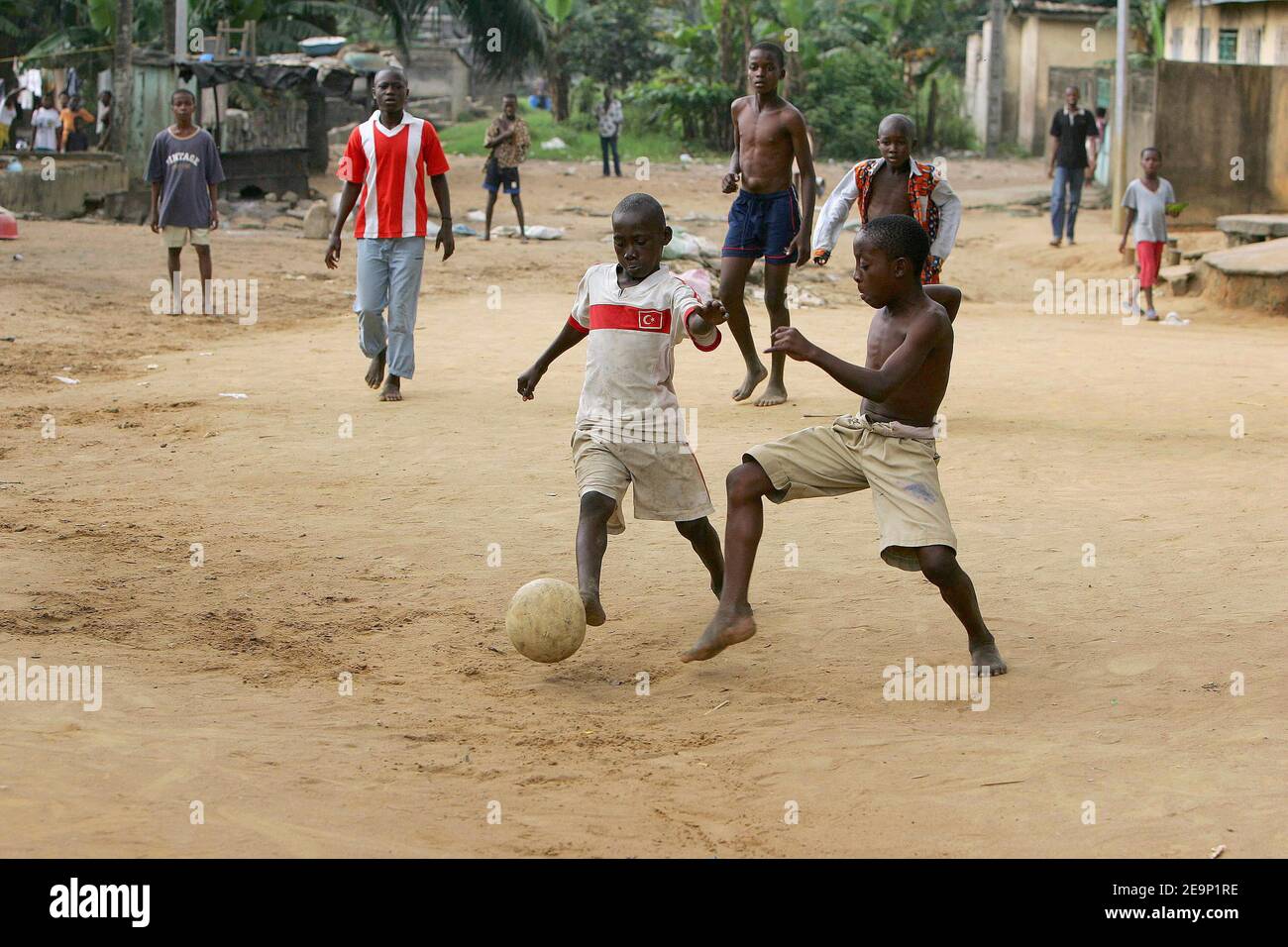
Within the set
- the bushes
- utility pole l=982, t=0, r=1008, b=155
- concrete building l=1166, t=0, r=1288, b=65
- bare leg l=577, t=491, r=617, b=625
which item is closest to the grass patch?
the bushes

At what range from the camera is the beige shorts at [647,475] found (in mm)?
4840

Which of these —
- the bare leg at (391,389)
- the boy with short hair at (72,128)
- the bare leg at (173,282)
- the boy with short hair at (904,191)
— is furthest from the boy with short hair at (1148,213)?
the boy with short hair at (72,128)

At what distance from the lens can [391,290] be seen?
354 inches

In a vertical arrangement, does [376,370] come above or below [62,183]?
below

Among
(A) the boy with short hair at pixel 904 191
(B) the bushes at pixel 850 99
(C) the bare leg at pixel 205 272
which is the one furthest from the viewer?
(B) the bushes at pixel 850 99

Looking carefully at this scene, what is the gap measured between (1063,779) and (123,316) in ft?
34.0

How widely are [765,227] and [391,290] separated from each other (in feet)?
7.52

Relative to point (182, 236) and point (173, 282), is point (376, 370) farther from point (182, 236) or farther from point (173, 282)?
point (173, 282)

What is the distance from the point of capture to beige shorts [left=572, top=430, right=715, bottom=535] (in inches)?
191

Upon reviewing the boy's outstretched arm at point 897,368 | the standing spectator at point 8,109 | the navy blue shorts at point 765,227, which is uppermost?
the standing spectator at point 8,109

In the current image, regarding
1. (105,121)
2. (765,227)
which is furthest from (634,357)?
(105,121)

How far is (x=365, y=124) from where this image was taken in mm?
8914

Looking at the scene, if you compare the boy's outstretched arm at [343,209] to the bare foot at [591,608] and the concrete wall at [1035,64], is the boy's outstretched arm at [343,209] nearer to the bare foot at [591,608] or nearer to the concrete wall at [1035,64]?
the bare foot at [591,608]

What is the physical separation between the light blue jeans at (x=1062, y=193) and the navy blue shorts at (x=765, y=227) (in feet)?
37.3
